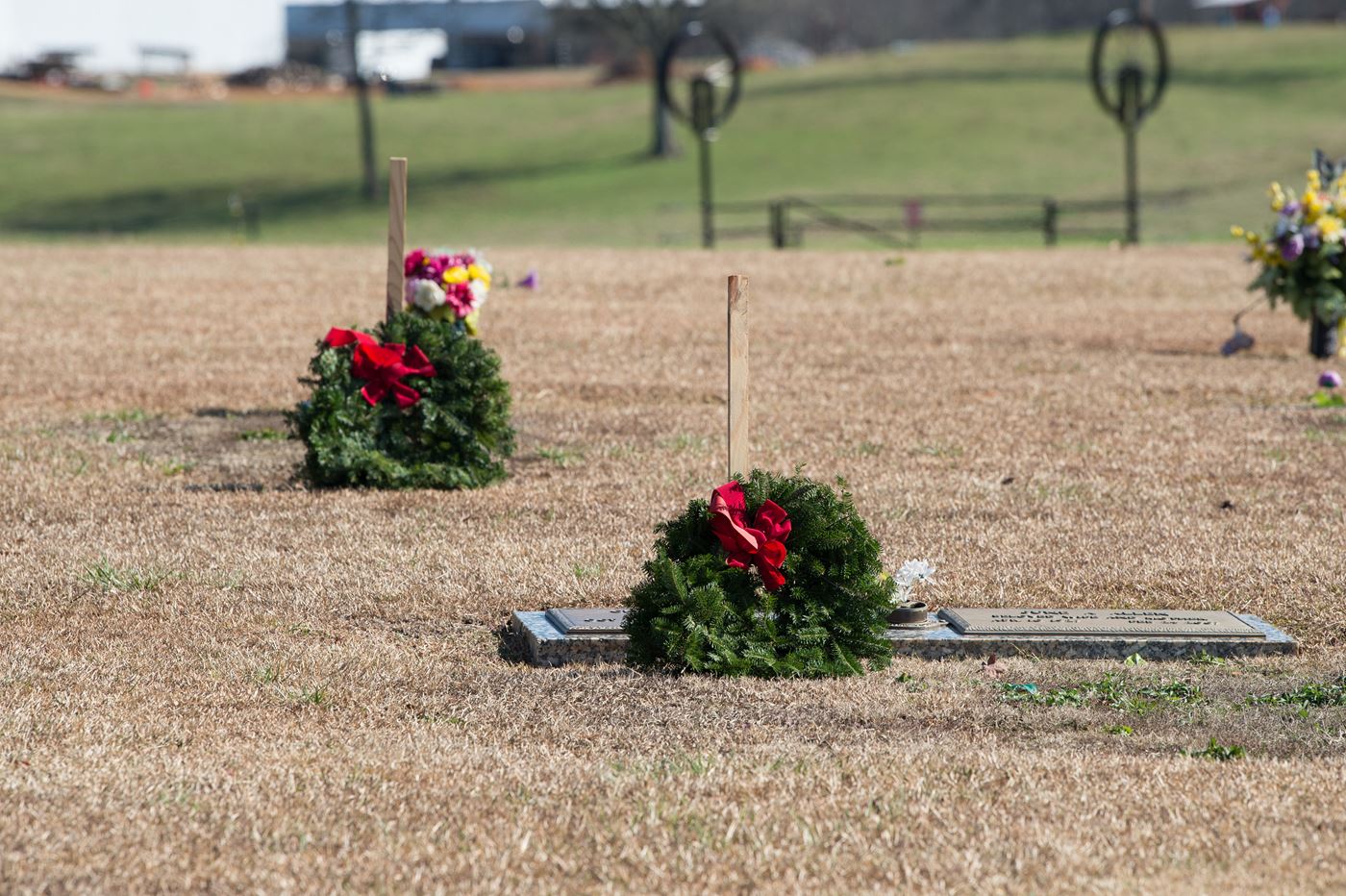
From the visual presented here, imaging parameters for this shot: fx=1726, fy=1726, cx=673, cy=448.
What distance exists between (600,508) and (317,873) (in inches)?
190

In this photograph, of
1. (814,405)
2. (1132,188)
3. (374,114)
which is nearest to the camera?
(814,405)

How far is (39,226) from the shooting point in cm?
4447

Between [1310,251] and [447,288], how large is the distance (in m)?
7.88

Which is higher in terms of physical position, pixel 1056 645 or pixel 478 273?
pixel 478 273

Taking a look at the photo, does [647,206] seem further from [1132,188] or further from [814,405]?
[814,405]

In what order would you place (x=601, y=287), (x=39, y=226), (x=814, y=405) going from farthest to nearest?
(x=39, y=226) → (x=601, y=287) → (x=814, y=405)

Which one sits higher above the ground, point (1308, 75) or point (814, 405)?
point (1308, 75)

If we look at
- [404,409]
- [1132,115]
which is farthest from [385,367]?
[1132,115]

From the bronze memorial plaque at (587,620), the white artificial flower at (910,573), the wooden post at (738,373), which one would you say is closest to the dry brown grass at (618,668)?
the bronze memorial plaque at (587,620)

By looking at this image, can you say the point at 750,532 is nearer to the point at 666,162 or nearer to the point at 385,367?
the point at 385,367

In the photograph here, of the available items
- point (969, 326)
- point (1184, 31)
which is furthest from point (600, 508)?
point (1184, 31)

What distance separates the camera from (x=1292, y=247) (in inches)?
573

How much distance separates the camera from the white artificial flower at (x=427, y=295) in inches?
421

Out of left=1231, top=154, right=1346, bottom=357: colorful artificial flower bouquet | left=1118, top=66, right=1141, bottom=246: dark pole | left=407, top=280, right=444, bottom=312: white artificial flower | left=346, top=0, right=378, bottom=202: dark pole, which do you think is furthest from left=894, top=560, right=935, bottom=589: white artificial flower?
left=346, top=0, right=378, bottom=202: dark pole
